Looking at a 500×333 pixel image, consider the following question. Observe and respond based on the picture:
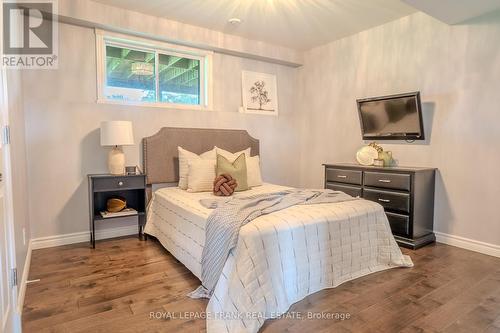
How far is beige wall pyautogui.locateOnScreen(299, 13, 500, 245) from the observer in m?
3.20

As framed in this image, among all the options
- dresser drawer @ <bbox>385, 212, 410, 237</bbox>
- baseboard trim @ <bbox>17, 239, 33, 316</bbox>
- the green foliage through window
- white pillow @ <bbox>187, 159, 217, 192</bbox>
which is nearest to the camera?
baseboard trim @ <bbox>17, 239, 33, 316</bbox>

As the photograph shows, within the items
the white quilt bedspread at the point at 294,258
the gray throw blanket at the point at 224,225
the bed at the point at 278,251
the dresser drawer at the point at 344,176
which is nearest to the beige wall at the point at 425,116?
the dresser drawer at the point at 344,176

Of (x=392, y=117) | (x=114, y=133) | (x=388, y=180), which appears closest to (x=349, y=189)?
(x=388, y=180)

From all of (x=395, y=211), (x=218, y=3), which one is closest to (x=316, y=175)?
(x=395, y=211)

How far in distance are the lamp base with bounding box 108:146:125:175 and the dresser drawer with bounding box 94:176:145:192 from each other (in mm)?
108

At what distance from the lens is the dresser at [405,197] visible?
11.0 ft

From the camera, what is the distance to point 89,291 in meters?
2.39

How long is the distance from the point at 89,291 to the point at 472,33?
4.39m

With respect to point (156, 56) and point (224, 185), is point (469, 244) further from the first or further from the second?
point (156, 56)

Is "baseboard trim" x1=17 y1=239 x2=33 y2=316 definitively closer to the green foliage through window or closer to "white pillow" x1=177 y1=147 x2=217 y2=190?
"white pillow" x1=177 y1=147 x2=217 y2=190

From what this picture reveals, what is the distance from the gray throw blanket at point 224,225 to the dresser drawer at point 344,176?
136 centimetres

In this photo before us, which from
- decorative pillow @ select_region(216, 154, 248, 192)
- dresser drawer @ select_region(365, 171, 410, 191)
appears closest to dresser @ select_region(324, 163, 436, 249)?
dresser drawer @ select_region(365, 171, 410, 191)

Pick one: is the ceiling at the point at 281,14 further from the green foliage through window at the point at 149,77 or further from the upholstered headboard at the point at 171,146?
the upholstered headboard at the point at 171,146

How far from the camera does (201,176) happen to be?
3566 millimetres
